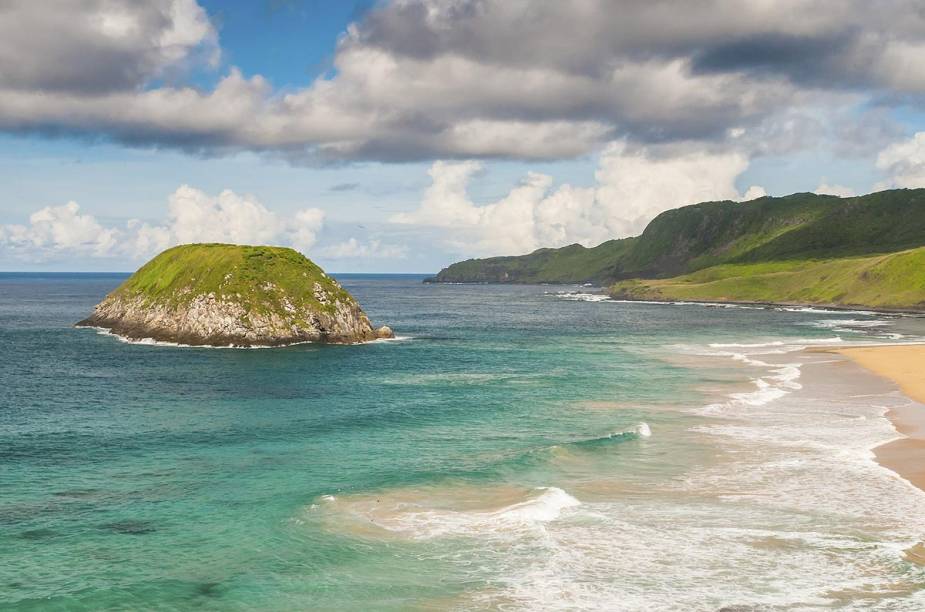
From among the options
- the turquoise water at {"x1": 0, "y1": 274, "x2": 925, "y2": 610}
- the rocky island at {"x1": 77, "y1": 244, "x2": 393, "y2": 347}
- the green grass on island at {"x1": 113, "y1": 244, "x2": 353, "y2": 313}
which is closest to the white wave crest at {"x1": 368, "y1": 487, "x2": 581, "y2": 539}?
the turquoise water at {"x1": 0, "y1": 274, "x2": 925, "y2": 610}

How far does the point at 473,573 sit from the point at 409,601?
130 inches

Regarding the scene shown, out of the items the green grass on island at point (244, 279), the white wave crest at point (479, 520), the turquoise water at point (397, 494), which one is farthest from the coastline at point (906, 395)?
the green grass on island at point (244, 279)

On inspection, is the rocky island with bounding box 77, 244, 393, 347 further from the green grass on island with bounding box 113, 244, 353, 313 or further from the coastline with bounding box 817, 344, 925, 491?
the coastline with bounding box 817, 344, 925, 491

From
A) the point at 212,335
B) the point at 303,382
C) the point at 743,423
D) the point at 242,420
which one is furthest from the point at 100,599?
the point at 212,335

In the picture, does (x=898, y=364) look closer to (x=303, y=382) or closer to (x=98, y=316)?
(x=303, y=382)

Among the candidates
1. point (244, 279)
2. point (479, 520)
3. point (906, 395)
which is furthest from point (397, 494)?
point (244, 279)

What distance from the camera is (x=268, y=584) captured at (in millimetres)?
27219

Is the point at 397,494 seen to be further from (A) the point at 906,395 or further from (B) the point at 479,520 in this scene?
(A) the point at 906,395

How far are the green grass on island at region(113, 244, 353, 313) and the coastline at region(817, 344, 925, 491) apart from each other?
79.9 meters

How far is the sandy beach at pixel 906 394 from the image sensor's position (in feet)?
142

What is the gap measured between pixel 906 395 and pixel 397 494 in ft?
181

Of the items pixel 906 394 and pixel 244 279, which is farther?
pixel 244 279

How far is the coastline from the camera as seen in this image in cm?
4316

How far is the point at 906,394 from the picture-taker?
69.6 m
